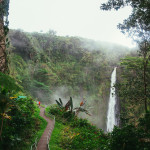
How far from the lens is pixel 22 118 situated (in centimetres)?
766

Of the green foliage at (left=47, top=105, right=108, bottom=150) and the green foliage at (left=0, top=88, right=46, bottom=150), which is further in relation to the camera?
the green foliage at (left=47, top=105, right=108, bottom=150)

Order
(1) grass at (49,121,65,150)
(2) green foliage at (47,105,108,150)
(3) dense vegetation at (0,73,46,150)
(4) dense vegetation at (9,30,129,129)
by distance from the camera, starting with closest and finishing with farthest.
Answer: (3) dense vegetation at (0,73,46,150) < (1) grass at (49,121,65,150) < (2) green foliage at (47,105,108,150) < (4) dense vegetation at (9,30,129,129)

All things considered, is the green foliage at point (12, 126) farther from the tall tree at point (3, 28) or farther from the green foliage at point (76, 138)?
the tall tree at point (3, 28)

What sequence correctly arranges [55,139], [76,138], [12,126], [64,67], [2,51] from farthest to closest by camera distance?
[64,67], [2,51], [76,138], [55,139], [12,126]

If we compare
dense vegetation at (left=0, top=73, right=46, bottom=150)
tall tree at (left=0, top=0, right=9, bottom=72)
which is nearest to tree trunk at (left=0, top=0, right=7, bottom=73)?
tall tree at (left=0, top=0, right=9, bottom=72)

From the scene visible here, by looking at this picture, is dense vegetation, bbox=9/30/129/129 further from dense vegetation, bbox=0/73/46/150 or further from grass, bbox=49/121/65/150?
dense vegetation, bbox=0/73/46/150

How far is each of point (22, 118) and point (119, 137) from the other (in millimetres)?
4965

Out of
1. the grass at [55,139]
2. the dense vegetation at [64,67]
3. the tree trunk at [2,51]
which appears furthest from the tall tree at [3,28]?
the dense vegetation at [64,67]

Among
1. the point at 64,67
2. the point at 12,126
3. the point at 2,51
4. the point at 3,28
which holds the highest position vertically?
the point at 64,67

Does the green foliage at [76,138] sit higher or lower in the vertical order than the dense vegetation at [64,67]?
lower

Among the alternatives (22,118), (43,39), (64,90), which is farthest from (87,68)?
(22,118)

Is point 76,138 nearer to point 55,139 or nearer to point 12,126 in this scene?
point 55,139

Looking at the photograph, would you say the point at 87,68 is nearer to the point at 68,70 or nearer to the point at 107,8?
the point at 68,70

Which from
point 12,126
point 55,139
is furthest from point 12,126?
point 55,139
